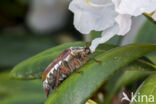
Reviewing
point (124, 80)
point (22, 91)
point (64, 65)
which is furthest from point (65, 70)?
point (22, 91)

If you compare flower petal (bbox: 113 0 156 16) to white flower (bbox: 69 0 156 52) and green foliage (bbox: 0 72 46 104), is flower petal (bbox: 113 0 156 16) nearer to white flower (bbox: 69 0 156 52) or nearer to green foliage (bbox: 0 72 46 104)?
white flower (bbox: 69 0 156 52)

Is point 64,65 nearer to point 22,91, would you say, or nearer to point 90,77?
point 90,77

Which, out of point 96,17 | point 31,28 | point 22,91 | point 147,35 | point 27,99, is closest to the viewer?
point 96,17

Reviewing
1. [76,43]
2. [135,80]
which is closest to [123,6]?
[76,43]

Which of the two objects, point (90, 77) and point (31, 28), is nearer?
point (90, 77)

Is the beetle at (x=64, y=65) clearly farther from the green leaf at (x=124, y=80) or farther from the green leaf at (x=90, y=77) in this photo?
the green leaf at (x=124, y=80)

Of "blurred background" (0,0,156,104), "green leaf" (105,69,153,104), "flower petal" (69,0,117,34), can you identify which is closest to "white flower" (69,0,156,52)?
"flower petal" (69,0,117,34)
